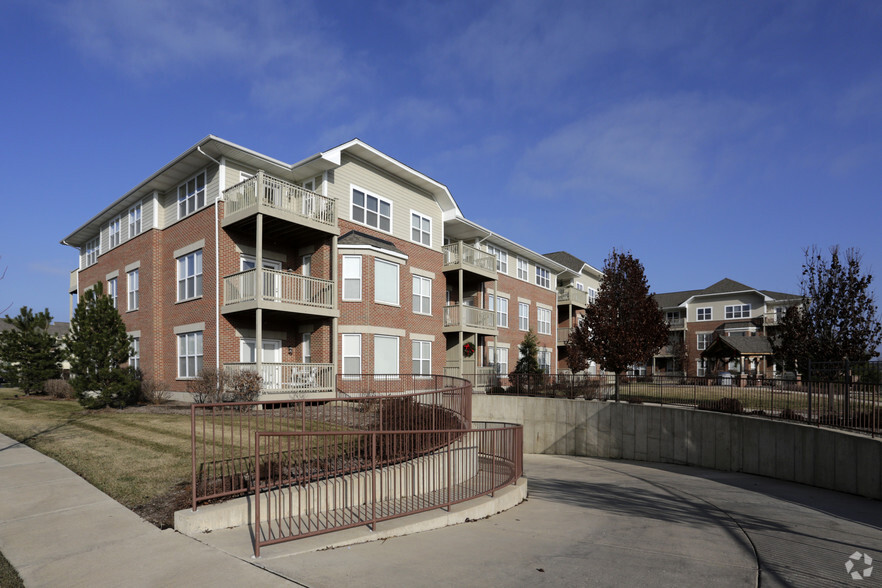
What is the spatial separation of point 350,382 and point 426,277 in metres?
7.42

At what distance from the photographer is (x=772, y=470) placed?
560 inches

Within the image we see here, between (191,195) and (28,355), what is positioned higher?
(191,195)

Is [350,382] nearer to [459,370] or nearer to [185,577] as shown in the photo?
[459,370]

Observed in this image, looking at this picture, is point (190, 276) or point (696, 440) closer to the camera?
point (696, 440)

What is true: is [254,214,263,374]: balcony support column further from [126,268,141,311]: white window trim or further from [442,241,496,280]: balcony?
[442,241,496,280]: balcony

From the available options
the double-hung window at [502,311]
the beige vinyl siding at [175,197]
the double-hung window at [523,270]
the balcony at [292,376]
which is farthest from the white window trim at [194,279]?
the double-hung window at [523,270]

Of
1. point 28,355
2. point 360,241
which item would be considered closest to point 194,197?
point 360,241

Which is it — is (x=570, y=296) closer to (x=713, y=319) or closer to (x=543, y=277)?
(x=543, y=277)

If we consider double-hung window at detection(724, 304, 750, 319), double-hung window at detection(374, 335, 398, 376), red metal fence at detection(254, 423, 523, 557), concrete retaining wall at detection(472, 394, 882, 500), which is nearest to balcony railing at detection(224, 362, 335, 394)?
double-hung window at detection(374, 335, 398, 376)

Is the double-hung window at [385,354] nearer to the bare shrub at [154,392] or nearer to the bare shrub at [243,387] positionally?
the bare shrub at [243,387]

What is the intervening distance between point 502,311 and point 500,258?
11.3 ft

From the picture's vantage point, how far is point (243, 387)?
17.5 metres

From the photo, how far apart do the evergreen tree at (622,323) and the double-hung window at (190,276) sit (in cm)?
1703

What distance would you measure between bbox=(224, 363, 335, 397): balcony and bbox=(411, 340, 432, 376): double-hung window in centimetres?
571
